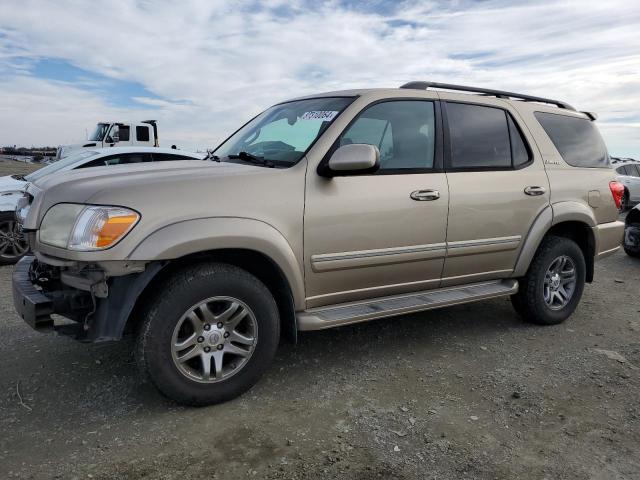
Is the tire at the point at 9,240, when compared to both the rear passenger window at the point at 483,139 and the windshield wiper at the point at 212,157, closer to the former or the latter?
the windshield wiper at the point at 212,157

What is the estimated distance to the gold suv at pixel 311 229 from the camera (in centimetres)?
283

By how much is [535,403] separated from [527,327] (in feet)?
5.10

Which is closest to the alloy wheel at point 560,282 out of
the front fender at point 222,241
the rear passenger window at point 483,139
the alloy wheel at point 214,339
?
the rear passenger window at point 483,139

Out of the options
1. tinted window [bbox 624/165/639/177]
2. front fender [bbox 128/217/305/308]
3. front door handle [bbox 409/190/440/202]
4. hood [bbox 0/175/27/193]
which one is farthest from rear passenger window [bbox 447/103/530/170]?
tinted window [bbox 624/165/639/177]

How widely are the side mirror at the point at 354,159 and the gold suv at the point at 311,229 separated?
14mm

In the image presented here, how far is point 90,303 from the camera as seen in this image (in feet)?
9.35

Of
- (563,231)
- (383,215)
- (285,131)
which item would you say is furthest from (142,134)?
(383,215)

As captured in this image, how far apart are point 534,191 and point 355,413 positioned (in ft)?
7.90

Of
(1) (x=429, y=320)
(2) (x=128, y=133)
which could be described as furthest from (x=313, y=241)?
(2) (x=128, y=133)

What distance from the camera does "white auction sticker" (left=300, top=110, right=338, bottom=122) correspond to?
3580mm

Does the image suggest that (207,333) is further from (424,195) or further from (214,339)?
(424,195)

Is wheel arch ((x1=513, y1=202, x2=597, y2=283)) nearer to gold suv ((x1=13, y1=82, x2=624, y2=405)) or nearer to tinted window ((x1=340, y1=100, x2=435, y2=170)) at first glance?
gold suv ((x1=13, y1=82, x2=624, y2=405))

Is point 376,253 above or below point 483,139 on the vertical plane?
below

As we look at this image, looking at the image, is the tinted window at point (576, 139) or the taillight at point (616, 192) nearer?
the tinted window at point (576, 139)
